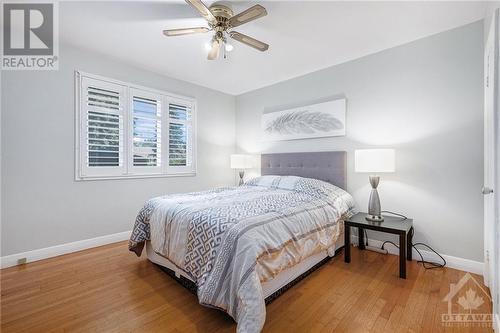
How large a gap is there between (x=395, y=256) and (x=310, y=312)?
5.02 feet

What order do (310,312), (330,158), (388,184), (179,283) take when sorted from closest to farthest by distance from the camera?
(310,312) < (179,283) < (388,184) < (330,158)

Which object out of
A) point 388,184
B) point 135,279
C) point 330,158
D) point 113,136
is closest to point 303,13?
point 330,158

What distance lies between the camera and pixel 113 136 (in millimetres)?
2994

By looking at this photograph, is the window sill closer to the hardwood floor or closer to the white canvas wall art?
the hardwood floor

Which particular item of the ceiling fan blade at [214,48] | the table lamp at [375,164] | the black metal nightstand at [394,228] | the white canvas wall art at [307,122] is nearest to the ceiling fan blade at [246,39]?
the ceiling fan blade at [214,48]

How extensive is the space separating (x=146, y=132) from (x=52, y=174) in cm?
121

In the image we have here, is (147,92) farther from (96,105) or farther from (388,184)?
(388,184)

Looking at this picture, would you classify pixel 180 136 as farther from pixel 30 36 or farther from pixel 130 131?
pixel 30 36

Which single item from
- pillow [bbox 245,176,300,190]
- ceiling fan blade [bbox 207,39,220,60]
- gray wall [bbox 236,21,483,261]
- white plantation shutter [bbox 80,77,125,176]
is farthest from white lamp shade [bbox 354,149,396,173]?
white plantation shutter [bbox 80,77,125,176]

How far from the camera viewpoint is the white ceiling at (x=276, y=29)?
78.7 inches

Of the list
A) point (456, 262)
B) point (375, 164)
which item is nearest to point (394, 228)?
point (375, 164)

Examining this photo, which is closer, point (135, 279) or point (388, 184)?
point (135, 279)

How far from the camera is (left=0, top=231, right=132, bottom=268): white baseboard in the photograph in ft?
7.65

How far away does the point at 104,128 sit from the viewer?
2918mm
